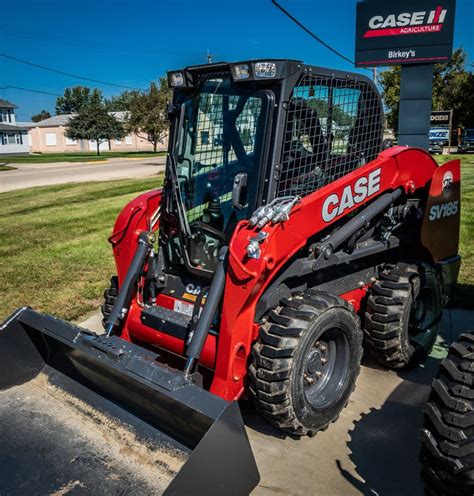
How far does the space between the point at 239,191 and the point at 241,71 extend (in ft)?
2.63

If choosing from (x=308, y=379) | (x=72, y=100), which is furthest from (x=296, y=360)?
(x=72, y=100)

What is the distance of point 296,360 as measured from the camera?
3.49 metres

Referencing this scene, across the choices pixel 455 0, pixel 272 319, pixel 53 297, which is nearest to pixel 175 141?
pixel 272 319

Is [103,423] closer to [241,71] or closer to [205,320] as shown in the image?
[205,320]

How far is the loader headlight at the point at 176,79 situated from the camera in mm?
4195

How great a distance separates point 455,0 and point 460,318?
12934 millimetres

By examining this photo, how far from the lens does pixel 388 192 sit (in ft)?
15.0

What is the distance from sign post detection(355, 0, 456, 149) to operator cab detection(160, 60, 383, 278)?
13.3 m

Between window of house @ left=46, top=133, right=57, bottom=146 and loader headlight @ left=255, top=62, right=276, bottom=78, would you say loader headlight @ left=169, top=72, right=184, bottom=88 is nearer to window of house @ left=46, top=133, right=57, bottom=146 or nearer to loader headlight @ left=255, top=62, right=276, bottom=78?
loader headlight @ left=255, top=62, right=276, bottom=78

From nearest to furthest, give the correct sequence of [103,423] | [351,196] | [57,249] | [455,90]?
[103,423]
[351,196]
[57,249]
[455,90]

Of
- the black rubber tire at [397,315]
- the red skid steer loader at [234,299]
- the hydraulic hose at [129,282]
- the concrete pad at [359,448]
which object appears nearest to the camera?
the red skid steer loader at [234,299]

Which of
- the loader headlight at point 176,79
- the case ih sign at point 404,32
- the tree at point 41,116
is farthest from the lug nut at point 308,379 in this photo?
the tree at point 41,116

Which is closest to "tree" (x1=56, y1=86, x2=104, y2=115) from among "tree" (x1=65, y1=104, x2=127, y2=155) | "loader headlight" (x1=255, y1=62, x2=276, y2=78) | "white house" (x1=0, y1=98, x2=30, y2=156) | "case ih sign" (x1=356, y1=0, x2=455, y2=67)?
"white house" (x1=0, y1=98, x2=30, y2=156)

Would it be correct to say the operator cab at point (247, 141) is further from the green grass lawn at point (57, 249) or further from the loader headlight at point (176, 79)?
the green grass lawn at point (57, 249)
